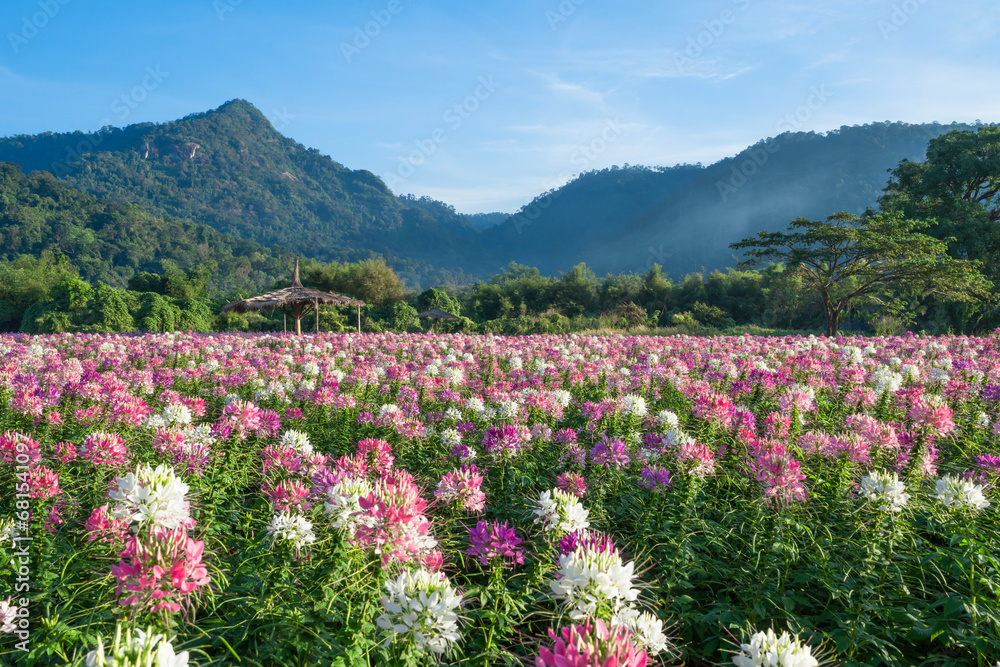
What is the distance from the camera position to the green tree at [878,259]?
18719 millimetres

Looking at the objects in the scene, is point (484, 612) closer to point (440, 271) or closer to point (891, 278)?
point (891, 278)

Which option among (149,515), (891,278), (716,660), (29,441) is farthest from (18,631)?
(891,278)

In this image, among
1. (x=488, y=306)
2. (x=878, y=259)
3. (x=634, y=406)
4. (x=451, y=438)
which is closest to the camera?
(x=451, y=438)

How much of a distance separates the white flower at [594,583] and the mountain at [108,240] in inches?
3072

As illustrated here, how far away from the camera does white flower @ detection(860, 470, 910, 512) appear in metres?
2.27

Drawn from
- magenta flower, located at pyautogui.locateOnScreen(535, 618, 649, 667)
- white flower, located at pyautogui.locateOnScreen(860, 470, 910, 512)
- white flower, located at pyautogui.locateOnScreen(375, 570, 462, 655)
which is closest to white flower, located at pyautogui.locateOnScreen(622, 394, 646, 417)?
white flower, located at pyautogui.locateOnScreen(860, 470, 910, 512)

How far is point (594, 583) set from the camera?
4.38 feet

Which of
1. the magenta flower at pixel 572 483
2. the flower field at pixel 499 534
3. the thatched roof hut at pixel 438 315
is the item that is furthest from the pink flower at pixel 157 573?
the thatched roof hut at pixel 438 315

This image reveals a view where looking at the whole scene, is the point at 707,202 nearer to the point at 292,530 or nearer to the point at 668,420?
the point at 668,420

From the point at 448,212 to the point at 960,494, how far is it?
20160 centimetres

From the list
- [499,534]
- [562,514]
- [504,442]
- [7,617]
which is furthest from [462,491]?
[7,617]

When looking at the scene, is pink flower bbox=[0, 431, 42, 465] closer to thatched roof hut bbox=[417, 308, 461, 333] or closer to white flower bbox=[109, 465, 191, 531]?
white flower bbox=[109, 465, 191, 531]

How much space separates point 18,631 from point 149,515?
3.36 ft

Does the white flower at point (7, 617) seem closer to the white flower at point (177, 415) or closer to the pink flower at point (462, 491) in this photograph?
the white flower at point (177, 415)
